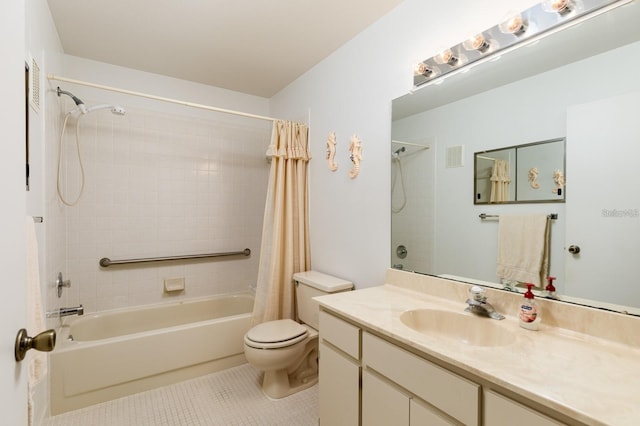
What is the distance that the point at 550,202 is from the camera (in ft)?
4.09

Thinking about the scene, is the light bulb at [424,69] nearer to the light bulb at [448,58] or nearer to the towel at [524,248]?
the light bulb at [448,58]

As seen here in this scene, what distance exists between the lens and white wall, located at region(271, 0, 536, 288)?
1619 mm

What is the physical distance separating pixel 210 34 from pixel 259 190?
5.19ft

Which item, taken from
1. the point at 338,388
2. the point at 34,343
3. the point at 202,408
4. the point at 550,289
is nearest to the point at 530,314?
the point at 550,289

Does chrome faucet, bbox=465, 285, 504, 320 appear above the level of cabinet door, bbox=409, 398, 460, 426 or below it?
above

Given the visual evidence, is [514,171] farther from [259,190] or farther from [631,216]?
[259,190]

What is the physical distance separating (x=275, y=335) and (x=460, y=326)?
1.21 m

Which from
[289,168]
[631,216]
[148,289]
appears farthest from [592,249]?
[148,289]

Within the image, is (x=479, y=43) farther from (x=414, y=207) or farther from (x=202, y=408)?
(x=202, y=408)

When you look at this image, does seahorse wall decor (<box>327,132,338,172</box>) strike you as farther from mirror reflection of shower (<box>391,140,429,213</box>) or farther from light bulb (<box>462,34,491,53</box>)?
light bulb (<box>462,34,491,53</box>)

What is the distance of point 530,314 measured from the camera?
1.17m

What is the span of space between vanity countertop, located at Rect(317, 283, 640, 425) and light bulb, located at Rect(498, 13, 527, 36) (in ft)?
3.93

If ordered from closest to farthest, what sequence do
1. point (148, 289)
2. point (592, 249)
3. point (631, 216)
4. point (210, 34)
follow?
point (631, 216) < point (592, 249) < point (210, 34) < point (148, 289)

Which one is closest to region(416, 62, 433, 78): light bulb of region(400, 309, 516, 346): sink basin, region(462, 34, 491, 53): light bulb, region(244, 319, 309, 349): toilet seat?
region(462, 34, 491, 53): light bulb
